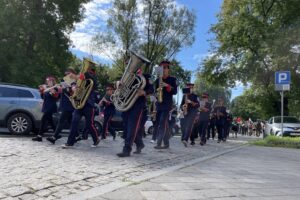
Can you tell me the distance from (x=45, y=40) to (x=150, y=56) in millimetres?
13464

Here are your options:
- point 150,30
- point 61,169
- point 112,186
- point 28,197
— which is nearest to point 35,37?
point 150,30

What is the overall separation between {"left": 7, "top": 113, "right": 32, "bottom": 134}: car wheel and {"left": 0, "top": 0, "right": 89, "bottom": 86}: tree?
18.1 meters

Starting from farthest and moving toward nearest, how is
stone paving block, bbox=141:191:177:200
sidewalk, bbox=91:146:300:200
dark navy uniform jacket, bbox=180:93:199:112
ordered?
dark navy uniform jacket, bbox=180:93:199:112
sidewalk, bbox=91:146:300:200
stone paving block, bbox=141:191:177:200

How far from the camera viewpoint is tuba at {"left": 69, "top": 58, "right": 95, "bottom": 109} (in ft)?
33.5

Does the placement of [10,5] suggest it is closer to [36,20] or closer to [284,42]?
[36,20]

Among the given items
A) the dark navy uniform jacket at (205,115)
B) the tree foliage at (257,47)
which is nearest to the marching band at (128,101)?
the dark navy uniform jacket at (205,115)

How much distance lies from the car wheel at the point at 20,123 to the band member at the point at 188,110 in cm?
482

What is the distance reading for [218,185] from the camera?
6.29m

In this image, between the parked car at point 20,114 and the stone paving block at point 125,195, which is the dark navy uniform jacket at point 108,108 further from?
the stone paving block at point 125,195

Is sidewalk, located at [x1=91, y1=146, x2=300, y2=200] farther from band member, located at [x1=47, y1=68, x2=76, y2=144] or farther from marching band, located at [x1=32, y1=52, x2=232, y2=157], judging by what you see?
band member, located at [x1=47, y1=68, x2=76, y2=144]

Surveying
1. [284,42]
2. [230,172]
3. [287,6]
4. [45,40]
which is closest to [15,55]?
[45,40]

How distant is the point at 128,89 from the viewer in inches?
364

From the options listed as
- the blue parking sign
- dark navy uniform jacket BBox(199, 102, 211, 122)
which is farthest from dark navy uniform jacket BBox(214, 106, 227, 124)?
dark navy uniform jacket BBox(199, 102, 211, 122)

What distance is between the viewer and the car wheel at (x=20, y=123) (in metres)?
14.3
